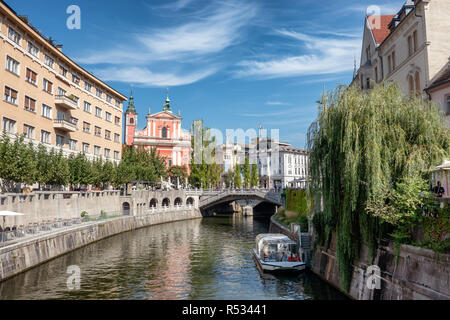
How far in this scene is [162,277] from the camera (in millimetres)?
24047

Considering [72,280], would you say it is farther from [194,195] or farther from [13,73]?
[194,195]

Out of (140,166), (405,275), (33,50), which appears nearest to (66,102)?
(33,50)

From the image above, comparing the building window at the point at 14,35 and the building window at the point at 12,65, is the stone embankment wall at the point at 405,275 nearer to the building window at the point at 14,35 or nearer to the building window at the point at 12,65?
the building window at the point at 12,65

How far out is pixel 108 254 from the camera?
3191 cm

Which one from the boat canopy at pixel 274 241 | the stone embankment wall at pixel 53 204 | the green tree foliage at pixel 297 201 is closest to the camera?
the boat canopy at pixel 274 241

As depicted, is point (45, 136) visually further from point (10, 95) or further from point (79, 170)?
point (10, 95)

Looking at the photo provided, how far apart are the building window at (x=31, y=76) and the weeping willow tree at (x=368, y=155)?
33455 millimetres

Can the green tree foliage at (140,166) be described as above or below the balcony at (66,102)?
below

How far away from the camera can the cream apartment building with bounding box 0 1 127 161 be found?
112 feet

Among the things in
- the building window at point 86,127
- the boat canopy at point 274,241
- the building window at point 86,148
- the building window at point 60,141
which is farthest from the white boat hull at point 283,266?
the building window at point 86,127

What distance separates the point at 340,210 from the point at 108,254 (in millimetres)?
22885

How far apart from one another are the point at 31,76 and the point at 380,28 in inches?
1593

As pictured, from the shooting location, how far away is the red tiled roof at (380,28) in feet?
127

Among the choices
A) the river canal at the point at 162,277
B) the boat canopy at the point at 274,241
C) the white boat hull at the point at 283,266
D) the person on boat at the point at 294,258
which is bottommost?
the river canal at the point at 162,277
